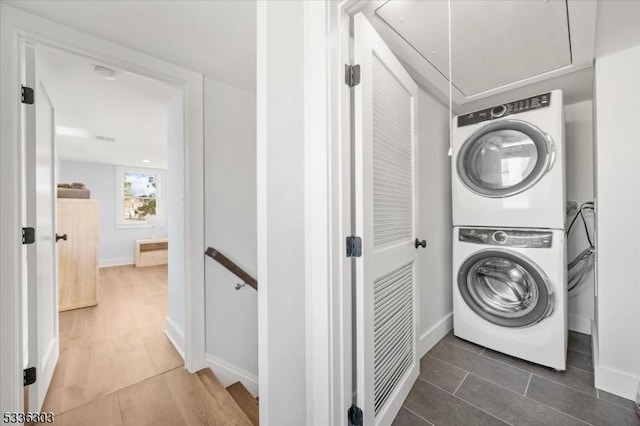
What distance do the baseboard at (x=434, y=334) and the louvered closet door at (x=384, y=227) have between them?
311mm

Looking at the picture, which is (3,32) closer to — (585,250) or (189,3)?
(189,3)

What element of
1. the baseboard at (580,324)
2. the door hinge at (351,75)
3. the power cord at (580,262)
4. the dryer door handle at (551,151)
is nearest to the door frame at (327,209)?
the door hinge at (351,75)

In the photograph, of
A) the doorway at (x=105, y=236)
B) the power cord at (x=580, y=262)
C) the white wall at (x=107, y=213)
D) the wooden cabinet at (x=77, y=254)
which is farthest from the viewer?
the white wall at (x=107, y=213)

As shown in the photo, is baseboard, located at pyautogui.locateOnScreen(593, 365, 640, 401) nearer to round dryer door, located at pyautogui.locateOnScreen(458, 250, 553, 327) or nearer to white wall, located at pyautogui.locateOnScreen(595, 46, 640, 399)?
white wall, located at pyautogui.locateOnScreen(595, 46, 640, 399)

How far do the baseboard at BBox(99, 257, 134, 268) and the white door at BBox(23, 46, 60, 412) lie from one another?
405 cm

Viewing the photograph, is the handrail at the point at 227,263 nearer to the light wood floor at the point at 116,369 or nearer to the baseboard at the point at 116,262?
the light wood floor at the point at 116,369

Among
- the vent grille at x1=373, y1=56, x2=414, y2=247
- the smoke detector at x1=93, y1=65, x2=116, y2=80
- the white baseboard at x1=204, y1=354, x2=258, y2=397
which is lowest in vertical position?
the white baseboard at x1=204, y1=354, x2=258, y2=397

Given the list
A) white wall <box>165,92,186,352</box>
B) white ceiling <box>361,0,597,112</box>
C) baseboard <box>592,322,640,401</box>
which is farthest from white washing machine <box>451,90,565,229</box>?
white wall <box>165,92,186,352</box>

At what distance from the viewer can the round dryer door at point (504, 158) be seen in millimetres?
1679

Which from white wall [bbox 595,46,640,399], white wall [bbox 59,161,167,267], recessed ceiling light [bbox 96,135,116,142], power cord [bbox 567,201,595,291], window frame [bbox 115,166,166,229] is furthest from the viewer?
window frame [bbox 115,166,166,229]

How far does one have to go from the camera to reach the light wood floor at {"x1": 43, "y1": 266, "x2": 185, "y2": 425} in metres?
1.40

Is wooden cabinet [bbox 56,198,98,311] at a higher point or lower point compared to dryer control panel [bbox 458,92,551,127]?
lower

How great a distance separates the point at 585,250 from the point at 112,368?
3827mm

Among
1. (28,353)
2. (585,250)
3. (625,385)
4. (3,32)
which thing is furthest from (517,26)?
(28,353)
